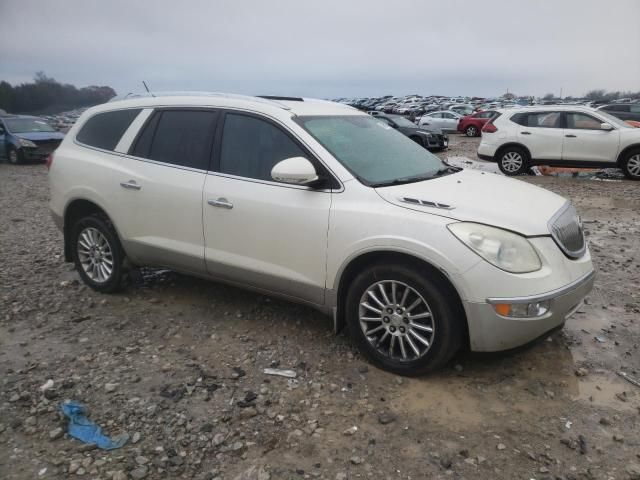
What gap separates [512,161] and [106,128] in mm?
10389

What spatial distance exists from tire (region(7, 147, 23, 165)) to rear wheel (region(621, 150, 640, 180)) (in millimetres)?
17431

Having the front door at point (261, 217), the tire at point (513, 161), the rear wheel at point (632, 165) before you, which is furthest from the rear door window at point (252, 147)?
the rear wheel at point (632, 165)

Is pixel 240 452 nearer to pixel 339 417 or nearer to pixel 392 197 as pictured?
pixel 339 417

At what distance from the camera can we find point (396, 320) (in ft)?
10.6

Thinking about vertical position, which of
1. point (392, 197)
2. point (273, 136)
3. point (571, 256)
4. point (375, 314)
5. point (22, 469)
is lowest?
point (22, 469)

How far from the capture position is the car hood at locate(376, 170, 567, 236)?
303 cm

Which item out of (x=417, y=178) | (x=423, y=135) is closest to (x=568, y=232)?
(x=417, y=178)

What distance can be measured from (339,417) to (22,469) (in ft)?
5.51

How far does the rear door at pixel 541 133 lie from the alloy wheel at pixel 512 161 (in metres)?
0.35

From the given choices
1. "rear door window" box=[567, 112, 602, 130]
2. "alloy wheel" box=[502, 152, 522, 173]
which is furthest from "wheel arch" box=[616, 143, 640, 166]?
"alloy wheel" box=[502, 152, 522, 173]

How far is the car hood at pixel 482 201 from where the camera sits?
9.95 feet

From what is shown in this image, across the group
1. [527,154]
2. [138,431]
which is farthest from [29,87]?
[138,431]

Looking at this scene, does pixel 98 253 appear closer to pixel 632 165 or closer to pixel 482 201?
pixel 482 201

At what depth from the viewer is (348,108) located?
4566mm
